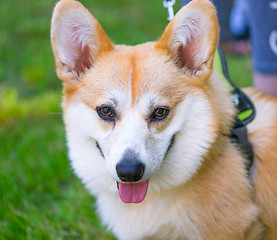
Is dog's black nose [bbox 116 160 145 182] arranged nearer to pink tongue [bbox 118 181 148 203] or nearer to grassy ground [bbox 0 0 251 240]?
pink tongue [bbox 118 181 148 203]

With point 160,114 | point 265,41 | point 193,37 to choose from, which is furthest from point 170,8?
point 265,41

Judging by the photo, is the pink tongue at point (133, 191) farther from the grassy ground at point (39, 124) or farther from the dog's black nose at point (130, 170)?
the grassy ground at point (39, 124)

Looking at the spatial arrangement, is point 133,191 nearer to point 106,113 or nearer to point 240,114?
point 106,113

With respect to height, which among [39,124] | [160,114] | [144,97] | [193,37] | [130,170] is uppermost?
[193,37]

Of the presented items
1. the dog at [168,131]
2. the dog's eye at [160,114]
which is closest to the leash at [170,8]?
the dog at [168,131]

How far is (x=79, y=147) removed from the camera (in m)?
2.40

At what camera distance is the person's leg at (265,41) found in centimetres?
279

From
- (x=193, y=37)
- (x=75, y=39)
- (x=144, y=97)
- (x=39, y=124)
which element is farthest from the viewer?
(x=39, y=124)

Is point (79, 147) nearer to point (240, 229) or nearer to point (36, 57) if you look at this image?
point (240, 229)

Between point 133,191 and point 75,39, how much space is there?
103 centimetres

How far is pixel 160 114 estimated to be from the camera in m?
2.20

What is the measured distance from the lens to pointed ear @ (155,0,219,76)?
6.95 ft

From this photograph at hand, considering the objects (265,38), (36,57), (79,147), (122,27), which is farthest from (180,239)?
(122,27)

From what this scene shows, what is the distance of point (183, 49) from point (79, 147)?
915 millimetres
